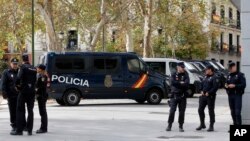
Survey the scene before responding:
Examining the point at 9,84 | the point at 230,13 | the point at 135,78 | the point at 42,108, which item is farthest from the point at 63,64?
the point at 230,13

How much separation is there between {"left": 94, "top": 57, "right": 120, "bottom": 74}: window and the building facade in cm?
3477

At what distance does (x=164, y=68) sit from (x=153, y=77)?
4.24 metres

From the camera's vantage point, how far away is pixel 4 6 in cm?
4412

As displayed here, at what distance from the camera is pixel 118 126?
632 inches

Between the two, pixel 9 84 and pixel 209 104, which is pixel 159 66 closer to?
pixel 209 104

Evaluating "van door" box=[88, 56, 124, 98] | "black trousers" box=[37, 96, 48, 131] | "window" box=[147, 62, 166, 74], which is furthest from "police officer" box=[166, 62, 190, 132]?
"window" box=[147, 62, 166, 74]

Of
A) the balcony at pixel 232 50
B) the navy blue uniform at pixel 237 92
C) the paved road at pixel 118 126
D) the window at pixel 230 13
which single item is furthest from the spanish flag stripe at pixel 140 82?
the window at pixel 230 13

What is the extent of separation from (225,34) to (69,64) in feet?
139

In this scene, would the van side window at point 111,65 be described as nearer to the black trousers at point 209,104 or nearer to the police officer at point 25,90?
the black trousers at point 209,104

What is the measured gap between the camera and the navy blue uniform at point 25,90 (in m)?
13.7

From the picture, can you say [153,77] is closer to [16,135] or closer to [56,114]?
[56,114]

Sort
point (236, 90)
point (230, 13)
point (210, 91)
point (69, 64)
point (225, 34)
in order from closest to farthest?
point (236, 90)
point (210, 91)
point (69, 64)
point (225, 34)
point (230, 13)

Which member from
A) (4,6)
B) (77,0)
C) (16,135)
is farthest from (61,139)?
(4,6)

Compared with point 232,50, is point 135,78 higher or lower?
lower
